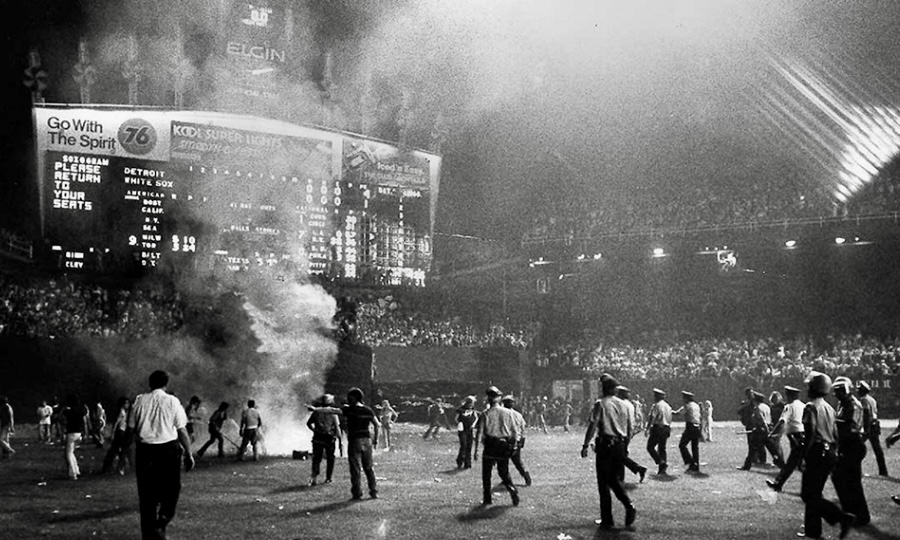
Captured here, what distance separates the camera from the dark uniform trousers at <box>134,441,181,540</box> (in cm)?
886

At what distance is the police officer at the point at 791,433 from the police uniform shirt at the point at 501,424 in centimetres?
375

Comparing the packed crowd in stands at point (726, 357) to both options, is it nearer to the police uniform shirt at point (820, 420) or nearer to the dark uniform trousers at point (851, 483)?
the dark uniform trousers at point (851, 483)

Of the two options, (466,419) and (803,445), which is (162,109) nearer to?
(466,419)

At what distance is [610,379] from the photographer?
1097 cm

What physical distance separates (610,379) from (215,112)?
2827 cm

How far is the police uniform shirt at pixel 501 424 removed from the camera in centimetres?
1320

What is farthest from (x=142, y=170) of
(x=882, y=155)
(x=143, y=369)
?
(x=882, y=155)

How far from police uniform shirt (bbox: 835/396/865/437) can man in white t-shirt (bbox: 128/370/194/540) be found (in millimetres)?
8008

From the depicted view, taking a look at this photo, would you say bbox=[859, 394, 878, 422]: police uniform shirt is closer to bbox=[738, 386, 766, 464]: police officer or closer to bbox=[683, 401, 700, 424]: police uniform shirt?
bbox=[738, 386, 766, 464]: police officer

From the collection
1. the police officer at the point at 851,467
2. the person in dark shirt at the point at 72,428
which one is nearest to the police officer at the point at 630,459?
the police officer at the point at 851,467

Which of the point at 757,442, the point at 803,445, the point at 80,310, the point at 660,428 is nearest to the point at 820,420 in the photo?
the point at 803,445

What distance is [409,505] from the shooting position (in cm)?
1296

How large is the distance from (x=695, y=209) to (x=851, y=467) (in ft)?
102

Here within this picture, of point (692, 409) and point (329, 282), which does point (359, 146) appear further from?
point (692, 409)
